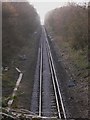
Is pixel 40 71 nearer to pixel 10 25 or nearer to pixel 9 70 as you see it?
pixel 9 70

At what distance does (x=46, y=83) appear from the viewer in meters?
21.7

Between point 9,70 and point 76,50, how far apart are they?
381 inches

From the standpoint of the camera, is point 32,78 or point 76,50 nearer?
point 32,78

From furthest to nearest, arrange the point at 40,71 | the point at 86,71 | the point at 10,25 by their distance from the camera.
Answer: the point at 10,25 < the point at 40,71 < the point at 86,71

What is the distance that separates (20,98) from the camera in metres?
18.3

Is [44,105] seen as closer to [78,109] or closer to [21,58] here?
[78,109]

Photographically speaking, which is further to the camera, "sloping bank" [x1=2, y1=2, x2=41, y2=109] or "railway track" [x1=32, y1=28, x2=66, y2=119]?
"sloping bank" [x1=2, y1=2, x2=41, y2=109]

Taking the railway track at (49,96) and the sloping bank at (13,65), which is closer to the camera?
the railway track at (49,96)

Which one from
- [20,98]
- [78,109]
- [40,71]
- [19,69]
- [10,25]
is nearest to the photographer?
[78,109]

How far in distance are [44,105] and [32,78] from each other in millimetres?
7504

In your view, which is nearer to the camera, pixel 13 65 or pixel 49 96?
pixel 49 96

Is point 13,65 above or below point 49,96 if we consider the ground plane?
above

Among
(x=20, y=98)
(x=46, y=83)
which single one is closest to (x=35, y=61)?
(x=46, y=83)

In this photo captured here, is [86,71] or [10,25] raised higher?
[10,25]
